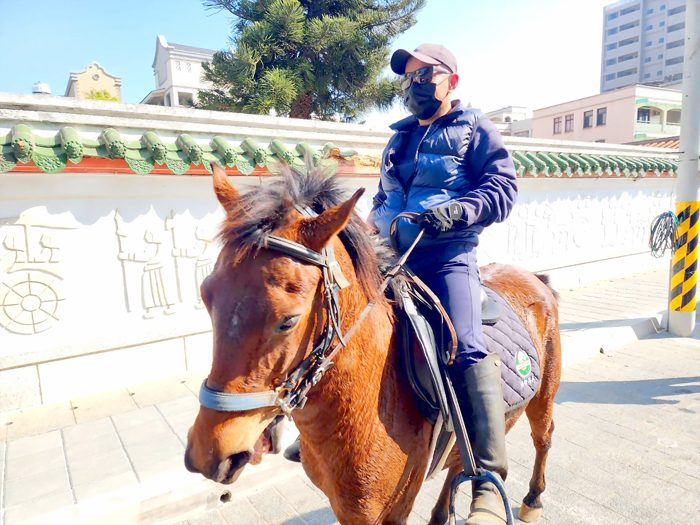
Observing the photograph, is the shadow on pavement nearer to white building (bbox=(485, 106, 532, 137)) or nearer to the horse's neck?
the horse's neck

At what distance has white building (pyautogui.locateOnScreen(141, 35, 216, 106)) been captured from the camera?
3325 centimetres

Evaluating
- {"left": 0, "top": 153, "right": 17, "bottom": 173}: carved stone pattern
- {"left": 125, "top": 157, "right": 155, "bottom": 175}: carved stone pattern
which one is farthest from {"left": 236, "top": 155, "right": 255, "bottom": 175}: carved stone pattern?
{"left": 0, "top": 153, "right": 17, "bottom": 173}: carved stone pattern

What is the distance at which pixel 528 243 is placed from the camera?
339 inches

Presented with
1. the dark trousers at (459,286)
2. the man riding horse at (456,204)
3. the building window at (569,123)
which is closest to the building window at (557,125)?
the building window at (569,123)

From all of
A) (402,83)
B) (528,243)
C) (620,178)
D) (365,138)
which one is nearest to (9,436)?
(402,83)

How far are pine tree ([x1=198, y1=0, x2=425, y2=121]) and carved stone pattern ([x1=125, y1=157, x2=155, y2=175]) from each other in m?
8.16

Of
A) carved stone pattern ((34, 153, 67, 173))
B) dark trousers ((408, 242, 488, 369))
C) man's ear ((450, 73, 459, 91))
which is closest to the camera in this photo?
dark trousers ((408, 242, 488, 369))

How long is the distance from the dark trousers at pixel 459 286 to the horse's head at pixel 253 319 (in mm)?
749

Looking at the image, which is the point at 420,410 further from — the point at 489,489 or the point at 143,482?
the point at 143,482

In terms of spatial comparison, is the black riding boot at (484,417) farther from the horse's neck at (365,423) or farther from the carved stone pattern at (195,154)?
the carved stone pattern at (195,154)

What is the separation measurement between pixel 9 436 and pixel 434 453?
3.88m

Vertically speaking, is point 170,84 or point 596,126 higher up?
point 170,84

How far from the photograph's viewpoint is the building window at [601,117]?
34.2 meters

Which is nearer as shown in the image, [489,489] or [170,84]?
[489,489]
